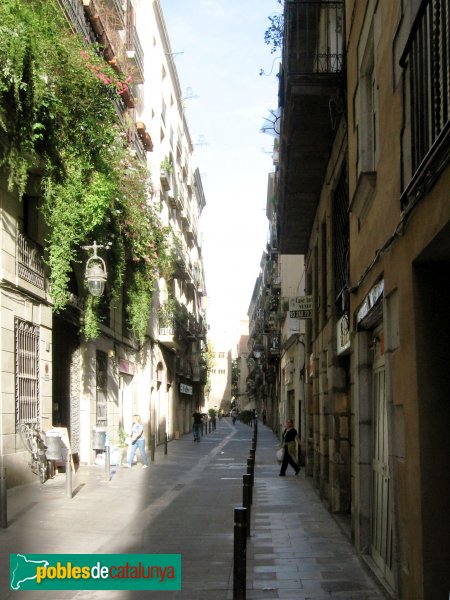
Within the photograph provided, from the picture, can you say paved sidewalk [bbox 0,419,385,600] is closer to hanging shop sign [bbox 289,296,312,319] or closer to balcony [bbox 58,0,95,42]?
hanging shop sign [bbox 289,296,312,319]

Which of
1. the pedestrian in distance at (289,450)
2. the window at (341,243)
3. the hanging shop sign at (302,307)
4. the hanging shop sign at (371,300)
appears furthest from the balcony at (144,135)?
the hanging shop sign at (371,300)

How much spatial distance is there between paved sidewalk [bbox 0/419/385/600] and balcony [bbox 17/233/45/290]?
13.4 ft

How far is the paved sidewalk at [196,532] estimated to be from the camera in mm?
7555

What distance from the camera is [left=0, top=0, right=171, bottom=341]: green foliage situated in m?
12.6

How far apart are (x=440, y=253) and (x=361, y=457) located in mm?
3836

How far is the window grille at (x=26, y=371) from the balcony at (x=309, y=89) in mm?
5824

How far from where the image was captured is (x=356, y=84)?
9.30 m

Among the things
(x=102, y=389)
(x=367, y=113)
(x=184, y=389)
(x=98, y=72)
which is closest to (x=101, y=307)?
A: (x=102, y=389)

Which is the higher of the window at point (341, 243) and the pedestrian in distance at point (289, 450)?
the window at point (341, 243)

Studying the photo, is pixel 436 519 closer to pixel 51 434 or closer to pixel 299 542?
pixel 299 542

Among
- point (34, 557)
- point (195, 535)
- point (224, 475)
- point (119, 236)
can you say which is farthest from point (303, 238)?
point (34, 557)

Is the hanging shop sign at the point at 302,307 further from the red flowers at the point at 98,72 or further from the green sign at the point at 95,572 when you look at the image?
the green sign at the point at 95,572

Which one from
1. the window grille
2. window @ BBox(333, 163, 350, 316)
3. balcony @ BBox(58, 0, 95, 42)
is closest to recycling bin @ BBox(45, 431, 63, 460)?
the window grille

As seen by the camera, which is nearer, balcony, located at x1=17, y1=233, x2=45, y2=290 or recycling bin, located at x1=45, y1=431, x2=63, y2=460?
recycling bin, located at x1=45, y1=431, x2=63, y2=460
